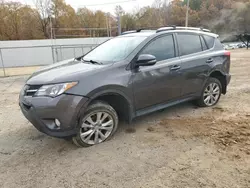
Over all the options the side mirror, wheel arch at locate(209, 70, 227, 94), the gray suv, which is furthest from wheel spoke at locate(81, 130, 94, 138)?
wheel arch at locate(209, 70, 227, 94)

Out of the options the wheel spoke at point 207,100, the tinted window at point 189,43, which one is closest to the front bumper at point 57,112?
the tinted window at point 189,43

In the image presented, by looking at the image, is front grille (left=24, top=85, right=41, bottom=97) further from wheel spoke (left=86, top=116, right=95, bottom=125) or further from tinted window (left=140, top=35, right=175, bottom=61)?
tinted window (left=140, top=35, right=175, bottom=61)

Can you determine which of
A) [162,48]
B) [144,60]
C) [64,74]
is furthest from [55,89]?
[162,48]

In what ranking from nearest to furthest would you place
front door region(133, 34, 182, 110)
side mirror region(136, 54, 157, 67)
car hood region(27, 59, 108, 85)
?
1. car hood region(27, 59, 108, 85)
2. side mirror region(136, 54, 157, 67)
3. front door region(133, 34, 182, 110)

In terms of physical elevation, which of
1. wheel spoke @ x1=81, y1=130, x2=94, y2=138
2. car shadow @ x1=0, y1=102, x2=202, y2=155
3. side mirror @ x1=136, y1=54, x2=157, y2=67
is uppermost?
side mirror @ x1=136, y1=54, x2=157, y2=67

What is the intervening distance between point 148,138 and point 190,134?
683 millimetres

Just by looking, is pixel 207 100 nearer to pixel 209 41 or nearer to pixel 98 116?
pixel 209 41

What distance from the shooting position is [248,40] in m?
29.8

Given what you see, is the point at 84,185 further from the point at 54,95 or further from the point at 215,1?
the point at 215,1

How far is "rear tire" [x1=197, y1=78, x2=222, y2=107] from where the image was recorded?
4402mm

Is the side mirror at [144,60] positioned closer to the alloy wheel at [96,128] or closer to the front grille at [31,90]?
the alloy wheel at [96,128]

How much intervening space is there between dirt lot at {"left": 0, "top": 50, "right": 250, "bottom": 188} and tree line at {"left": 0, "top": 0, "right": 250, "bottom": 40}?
2501cm

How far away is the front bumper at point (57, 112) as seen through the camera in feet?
8.88

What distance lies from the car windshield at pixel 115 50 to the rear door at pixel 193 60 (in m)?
0.91
